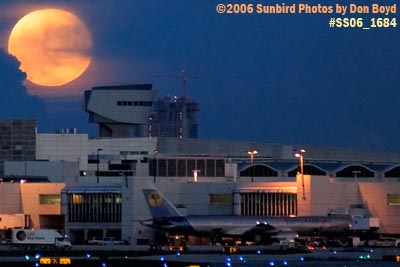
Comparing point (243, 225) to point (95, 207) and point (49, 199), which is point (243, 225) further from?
point (49, 199)

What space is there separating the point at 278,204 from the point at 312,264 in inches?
2235

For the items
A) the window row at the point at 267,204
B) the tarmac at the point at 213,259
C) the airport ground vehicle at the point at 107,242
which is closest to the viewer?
the tarmac at the point at 213,259

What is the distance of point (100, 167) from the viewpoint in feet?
647

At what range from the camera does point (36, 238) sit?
116m

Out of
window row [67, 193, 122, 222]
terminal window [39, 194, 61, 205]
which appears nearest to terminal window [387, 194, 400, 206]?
window row [67, 193, 122, 222]

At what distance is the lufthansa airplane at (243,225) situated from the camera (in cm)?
12581

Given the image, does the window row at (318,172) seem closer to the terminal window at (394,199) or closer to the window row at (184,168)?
the window row at (184,168)

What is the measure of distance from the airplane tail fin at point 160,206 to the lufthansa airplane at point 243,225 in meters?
0.10

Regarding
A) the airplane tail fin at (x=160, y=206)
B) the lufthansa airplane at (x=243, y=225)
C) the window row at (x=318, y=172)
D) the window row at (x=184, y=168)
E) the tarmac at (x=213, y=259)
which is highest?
the window row at (x=318, y=172)

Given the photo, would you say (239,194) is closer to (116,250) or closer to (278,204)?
(278,204)

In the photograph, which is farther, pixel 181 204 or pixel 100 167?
pixel 100 167

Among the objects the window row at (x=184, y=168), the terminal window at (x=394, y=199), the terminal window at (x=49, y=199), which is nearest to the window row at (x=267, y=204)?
the terminal window at (x=394, y=199)

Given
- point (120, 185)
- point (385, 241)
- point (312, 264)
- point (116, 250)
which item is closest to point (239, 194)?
point (120, 185)

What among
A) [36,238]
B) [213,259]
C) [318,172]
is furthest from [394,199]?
[318,172]
